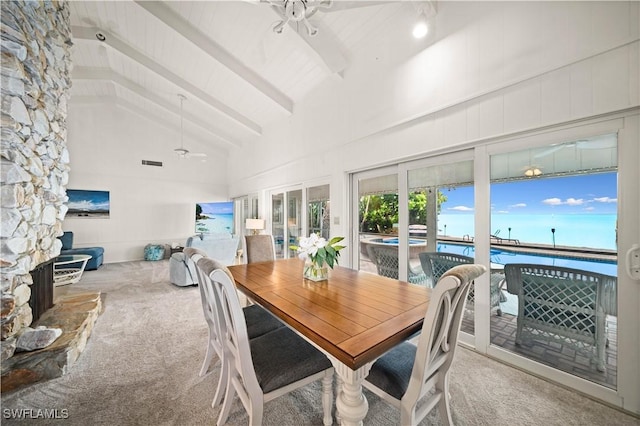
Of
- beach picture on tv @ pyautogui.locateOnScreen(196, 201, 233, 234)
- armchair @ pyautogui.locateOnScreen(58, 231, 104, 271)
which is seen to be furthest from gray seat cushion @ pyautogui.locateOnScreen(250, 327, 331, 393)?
beach picture on tv @ pyautogui.locateOnScreen(196, 201, 233, 234)

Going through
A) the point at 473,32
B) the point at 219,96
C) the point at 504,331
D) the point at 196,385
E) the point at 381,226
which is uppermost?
the point at 219,96

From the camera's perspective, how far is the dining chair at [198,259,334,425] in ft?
3.74

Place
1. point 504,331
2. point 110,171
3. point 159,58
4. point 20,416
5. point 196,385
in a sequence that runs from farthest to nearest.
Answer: point 110,171, point 159,58, point 504,331, point 196,385, point 20,416

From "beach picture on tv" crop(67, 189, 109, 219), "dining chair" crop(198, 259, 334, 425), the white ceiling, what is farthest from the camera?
"beach picture on tv" crop(67, 189, 109, 219)

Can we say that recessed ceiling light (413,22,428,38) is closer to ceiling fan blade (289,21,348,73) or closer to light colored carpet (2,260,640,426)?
ceiling fan blade (289,21,348,73)

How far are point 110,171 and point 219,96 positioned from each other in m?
4.04

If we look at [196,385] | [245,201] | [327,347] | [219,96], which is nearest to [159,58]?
[219,96]

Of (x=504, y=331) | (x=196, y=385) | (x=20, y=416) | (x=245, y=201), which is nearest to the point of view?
(x=20, y=416)

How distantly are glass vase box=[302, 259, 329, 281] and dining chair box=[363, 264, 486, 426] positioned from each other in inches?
28.4

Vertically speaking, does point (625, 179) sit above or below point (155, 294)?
above

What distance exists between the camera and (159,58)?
13.9ft

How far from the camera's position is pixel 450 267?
8.20 feet

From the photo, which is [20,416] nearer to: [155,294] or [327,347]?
[327,347]

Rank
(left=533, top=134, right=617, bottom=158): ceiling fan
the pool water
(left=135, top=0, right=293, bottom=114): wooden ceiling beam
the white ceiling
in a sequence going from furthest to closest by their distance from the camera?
1. (left=135, top=0, right=293, bottom=114): wooden ceiling beam
2. the white ceiling
3. the pool water
4. (left=533, top=134, right=617, bottom=158): ceiling fan
